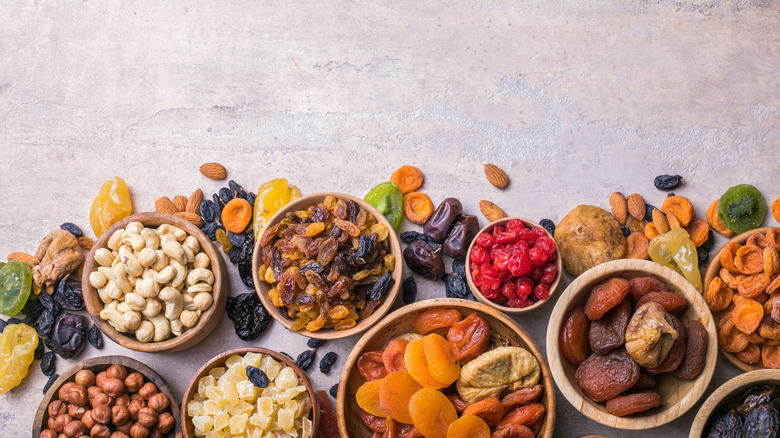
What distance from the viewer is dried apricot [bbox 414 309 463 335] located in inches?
69.6

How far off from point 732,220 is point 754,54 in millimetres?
681

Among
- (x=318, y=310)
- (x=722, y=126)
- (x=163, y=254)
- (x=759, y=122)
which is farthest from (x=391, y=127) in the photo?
(x=759, y=122)

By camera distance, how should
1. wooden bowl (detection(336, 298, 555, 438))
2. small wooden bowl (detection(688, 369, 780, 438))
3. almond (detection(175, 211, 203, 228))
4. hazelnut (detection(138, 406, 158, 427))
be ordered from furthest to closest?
almond (detection(175, 211, 203, 228)), hazelnut (detection(138, 406, 158, 427)), wooden bowl (detection(336, 298, 555, 438)), small wooden bowl (detection(688, 369, 780, 438))

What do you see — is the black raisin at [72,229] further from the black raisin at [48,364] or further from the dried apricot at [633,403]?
the dried apricot at [633,403]

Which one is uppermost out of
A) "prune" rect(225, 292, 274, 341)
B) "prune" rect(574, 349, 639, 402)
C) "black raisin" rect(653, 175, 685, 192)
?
"black raisin" rect(653, 175, 685, 192)

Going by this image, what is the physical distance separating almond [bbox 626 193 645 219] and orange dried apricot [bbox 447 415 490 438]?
0.95 meters

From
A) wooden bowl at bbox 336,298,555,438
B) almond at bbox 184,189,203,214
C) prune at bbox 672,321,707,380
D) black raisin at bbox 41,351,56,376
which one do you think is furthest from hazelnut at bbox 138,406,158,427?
prune at bbox 672,321,707,380

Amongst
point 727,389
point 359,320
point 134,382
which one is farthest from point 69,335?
point 727,389

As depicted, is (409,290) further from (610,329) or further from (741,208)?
(741,208)

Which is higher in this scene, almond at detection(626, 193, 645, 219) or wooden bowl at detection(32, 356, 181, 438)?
almond at detection(626, 193, 645, 219)

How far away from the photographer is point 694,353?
5.26 feet

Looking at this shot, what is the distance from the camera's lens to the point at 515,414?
1.68m

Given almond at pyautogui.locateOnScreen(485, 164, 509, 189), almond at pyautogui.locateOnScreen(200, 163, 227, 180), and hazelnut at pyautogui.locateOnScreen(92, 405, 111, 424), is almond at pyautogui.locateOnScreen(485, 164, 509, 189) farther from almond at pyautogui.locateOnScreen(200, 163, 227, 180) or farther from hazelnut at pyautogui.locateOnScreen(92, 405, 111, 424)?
hazelnut at pyautogui.locateOnScreen(92, 405, 111, 424)

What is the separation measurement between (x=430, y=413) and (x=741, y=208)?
1.30 meters
